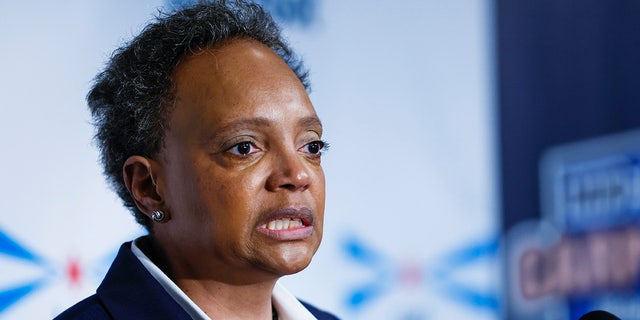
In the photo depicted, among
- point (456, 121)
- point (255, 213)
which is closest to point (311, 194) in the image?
point (255, 213)

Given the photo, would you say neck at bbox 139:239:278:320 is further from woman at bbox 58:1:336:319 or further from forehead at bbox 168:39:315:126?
forehead at bbox 168:39:315:126

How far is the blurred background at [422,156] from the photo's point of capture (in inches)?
75.7

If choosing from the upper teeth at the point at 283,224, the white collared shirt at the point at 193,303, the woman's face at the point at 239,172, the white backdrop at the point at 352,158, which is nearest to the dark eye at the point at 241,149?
the woman's face at the point at 239,172

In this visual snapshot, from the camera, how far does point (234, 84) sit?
1.35m

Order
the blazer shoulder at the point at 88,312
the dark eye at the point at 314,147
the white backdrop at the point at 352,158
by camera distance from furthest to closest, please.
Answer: the white backdrop at the point at 352,158 < the dark eye at the point at 314,147 < the blazer shoulder at the point at 88,312

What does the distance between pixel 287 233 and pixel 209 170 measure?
0.14 metres

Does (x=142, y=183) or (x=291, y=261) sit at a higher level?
(x=142, y=183)

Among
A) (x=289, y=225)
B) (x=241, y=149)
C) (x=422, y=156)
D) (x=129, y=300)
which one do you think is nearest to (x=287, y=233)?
(x=289, y=225)

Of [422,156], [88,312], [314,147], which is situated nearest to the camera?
[88,312]

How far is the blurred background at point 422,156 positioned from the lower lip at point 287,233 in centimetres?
78

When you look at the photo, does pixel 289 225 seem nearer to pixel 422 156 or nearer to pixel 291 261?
pixel 291 261

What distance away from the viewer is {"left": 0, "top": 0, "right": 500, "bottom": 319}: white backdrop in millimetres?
1905

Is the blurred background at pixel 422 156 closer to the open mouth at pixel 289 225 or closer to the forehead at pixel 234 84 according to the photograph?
the forehead at pixel 234 84

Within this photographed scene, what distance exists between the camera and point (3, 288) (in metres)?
1.86
